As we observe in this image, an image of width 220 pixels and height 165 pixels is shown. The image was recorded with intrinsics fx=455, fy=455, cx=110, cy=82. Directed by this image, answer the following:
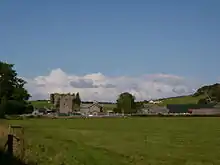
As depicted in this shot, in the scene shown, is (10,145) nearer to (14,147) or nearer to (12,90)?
(14,147)

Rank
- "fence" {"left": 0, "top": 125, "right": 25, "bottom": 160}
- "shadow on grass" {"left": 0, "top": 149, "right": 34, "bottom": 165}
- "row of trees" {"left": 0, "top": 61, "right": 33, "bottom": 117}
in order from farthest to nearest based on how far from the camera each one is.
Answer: "row of trees" {"left": 0, "top": 61, "right": 33, "bottom": 117} → "fence" {"left": 0, "top": 125, "right": 25, "bottom": 160} → "shadow on grass" {"left": 0, "top": 149, "right": 34, "bottom": 165}

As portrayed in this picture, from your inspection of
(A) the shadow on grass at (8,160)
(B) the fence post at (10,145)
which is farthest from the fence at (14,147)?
(A) the shadow on grass at (8,160)

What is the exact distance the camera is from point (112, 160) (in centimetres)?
2297

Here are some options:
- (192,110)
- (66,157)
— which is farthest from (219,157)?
(192,110)

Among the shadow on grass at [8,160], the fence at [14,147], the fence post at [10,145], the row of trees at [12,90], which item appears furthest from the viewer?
the row of trees at [12,90]

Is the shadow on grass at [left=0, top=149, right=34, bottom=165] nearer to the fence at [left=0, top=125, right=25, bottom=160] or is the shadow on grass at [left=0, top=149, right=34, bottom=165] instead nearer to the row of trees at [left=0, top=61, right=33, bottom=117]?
the fence at [left=0, top=125, right=25, bottom=160]

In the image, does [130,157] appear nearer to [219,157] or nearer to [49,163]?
[219,157]

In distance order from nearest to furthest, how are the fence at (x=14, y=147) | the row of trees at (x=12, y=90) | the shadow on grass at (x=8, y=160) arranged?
the shadow on grass at (x=8, y=160) < the fence at (x=14, y=147) < the row of trees at (x=12, y=90)

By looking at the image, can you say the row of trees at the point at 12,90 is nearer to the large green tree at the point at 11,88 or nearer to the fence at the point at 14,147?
the large green tree at the point at 11,88

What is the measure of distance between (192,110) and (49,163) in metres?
164

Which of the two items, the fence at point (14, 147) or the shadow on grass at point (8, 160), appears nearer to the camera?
the shadow on grass at point (8, 160)

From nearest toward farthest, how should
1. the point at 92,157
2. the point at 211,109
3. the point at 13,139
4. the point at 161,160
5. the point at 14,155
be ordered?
the point at 14,155 < the point at 13,139 < the point at 92,157 < the point at 161,160 < the point at 211,109

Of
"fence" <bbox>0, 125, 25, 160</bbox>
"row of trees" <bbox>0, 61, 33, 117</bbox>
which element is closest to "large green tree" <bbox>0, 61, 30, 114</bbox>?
Answer: "row of trees" <bbox>0, 61, 33, 117</bbox>

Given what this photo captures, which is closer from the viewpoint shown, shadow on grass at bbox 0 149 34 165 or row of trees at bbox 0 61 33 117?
shadow on grass at bbox 0 149 34 165
